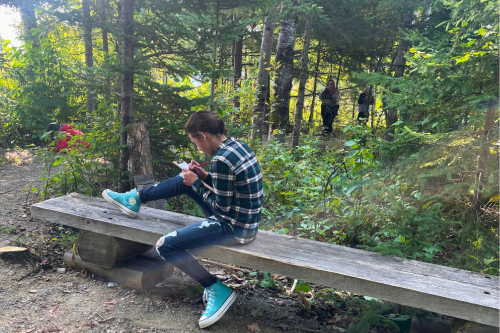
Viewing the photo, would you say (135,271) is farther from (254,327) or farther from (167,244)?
(254,327)

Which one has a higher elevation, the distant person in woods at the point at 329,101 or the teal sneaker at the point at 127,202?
the distant person in woods at the point at 329,101

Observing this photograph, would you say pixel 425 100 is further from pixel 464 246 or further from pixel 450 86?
pixel 464 246

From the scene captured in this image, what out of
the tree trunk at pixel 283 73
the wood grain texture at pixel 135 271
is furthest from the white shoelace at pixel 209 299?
the tree trunk at pixel 283 73

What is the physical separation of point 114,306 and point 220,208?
1418 millimetres

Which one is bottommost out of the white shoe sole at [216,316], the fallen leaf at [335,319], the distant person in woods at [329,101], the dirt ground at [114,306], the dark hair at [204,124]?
the fallen leaf at [335,319]

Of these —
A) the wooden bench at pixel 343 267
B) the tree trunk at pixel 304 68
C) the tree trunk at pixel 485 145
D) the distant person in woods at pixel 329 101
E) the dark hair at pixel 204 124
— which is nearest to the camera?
the wooden bench at pixel 343 267

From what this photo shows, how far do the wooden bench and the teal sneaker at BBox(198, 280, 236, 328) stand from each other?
328mm

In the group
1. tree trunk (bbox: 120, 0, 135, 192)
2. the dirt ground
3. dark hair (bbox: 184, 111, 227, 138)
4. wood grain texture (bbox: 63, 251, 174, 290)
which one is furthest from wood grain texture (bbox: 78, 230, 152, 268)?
dark hair (bbox: 184, 111, 227, 138)

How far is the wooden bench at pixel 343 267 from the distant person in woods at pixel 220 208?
131 mm

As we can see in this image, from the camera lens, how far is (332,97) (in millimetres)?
11867

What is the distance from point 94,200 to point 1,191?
125 inches

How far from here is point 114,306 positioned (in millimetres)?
3180

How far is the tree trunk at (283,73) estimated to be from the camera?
8703 millimetres

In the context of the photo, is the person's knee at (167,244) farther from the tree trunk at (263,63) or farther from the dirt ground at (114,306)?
the tree trunk at (263,63)
